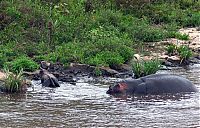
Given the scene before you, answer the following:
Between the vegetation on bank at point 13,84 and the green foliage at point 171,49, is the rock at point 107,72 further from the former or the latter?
the green foliage at point 171,49

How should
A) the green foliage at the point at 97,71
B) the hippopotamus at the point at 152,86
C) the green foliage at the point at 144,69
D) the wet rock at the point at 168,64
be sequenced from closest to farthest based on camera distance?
the hippopotamus at the point at 152,86 → the green foliage at the point at 144,69 → the green foliage at the point at 97,71 → the wet rock at the point at 168,64

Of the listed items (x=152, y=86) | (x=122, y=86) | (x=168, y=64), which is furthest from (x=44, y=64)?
(x=168, y=64)

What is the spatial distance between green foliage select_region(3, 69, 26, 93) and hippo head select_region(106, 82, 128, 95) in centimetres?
207

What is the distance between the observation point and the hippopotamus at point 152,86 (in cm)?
1470

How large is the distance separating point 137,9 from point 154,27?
2118 mm

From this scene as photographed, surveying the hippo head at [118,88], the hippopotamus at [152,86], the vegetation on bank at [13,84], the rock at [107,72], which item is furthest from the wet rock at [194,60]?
the vegetation on bank at [13,84]

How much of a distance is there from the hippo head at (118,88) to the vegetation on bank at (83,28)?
287cm

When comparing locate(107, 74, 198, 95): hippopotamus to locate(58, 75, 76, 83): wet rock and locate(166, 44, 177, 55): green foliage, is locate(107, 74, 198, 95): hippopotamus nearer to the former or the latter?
locate(58, 75, 76, 83): wet rock

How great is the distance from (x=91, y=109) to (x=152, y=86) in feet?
8.06

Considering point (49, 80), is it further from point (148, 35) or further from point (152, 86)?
point (148, 35)

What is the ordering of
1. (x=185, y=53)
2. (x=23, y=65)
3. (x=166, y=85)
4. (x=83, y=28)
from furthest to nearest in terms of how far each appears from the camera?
(x=83, y=28) → (x=185, y=53) → (x=23, y=65) → (x=166, y=85)

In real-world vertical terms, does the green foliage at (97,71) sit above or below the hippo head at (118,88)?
above

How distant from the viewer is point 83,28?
850 inches

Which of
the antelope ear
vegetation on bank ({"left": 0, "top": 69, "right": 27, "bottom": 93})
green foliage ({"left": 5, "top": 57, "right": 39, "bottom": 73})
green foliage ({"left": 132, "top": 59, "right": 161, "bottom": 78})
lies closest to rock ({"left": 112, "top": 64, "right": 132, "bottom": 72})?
green foliage ({"left": 132, "top": 59, "right": 161, "bottom": 78})
